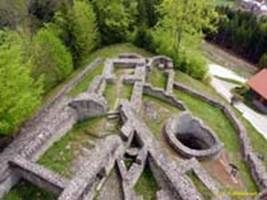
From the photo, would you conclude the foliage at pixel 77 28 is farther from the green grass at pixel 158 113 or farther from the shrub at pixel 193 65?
the green grass at pixel 158 113

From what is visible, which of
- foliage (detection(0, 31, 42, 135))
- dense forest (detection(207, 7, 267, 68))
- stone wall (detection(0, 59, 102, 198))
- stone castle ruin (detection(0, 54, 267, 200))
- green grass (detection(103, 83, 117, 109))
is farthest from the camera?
dense forest (detection(207, 7, 267, 68))

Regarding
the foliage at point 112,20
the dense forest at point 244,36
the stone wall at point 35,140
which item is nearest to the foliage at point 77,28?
the foliage at point 112,20

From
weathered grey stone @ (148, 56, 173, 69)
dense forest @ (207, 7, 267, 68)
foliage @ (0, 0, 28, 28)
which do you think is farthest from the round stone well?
dense forest @ (207, 7, 267, 68)

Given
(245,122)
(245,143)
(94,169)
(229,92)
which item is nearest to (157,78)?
(245,122)

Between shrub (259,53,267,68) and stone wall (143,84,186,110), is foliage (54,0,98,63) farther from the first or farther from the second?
shrub (259,53,267,68)

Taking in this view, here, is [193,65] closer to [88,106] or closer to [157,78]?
[157,78]
